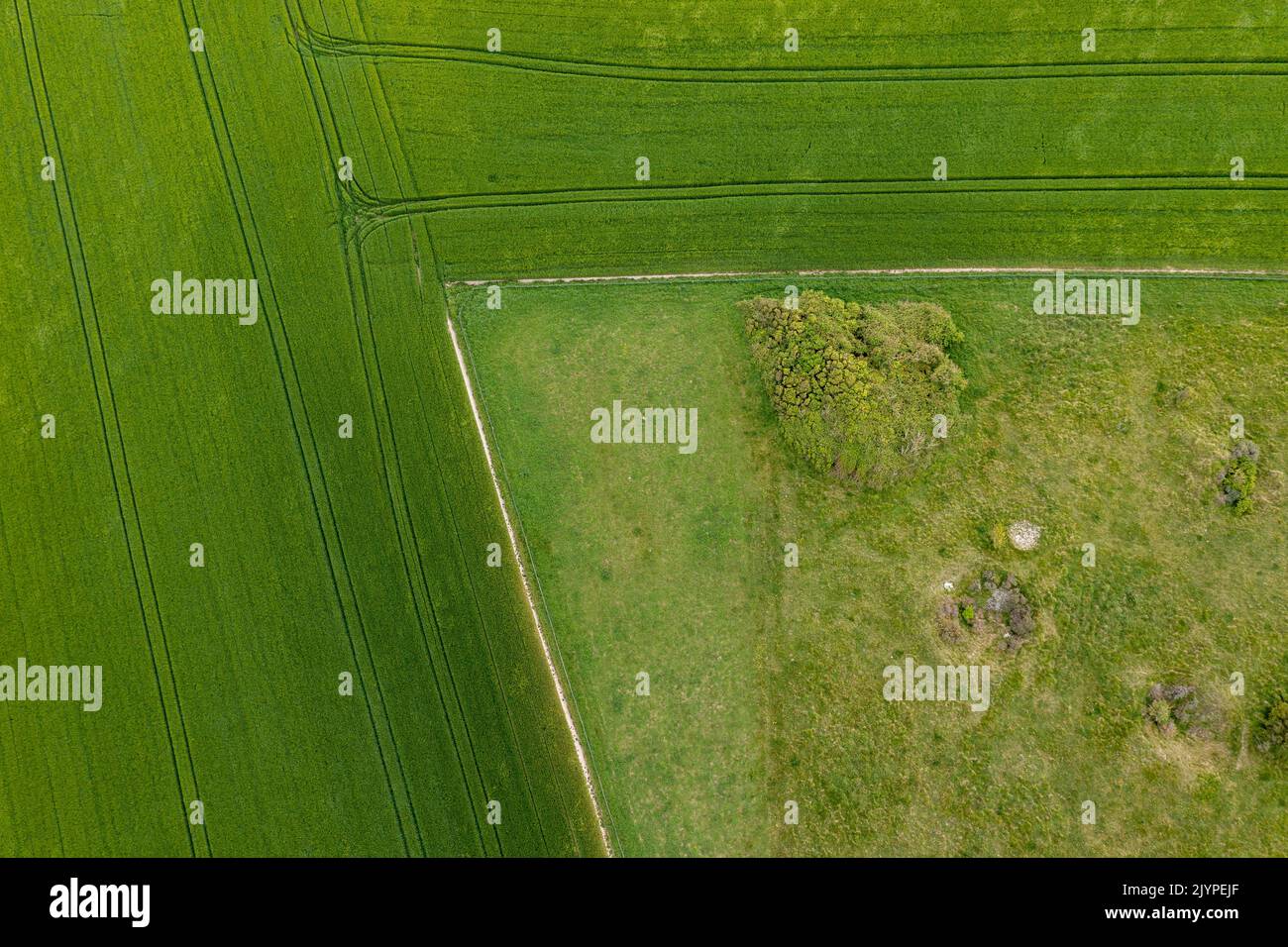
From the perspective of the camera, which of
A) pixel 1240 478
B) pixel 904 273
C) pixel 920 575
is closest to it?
pixel 1240 478

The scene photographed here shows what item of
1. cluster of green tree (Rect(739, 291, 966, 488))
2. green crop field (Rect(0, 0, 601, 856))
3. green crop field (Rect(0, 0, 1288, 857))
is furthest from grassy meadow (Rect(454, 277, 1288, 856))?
green crop field (Rect(0, 0, 601, 856))

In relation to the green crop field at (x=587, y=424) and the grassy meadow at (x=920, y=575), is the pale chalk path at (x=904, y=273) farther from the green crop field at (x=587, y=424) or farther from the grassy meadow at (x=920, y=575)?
the grassy meadow at (x=920, y=575)

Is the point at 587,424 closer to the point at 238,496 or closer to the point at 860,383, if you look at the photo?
the point at 860,383

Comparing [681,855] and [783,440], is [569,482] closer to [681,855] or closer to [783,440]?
[783,440]

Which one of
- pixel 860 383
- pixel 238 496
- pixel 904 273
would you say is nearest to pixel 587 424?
pixel 860 383

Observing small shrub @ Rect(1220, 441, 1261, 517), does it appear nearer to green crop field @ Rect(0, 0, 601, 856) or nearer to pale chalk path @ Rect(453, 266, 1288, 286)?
pale chalk path @ Rect(453, 266, 1288, 286)

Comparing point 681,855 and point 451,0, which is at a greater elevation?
point 451,0
